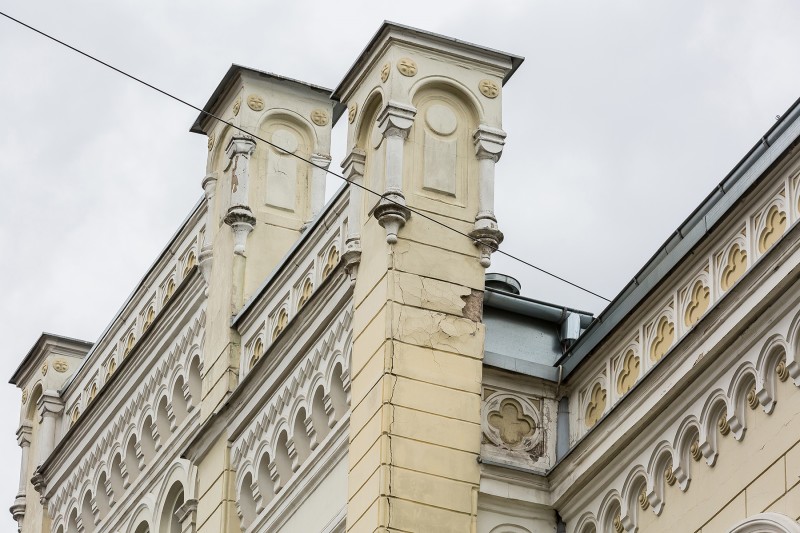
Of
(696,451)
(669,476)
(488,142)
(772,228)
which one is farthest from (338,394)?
(772,228)

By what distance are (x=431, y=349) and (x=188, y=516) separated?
17.1 ft

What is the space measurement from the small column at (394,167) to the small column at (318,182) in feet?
14.0

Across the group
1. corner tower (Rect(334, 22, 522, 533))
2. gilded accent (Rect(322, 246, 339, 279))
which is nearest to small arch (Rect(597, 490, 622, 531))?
corner tower (Rect(334, 22, 522, 533))

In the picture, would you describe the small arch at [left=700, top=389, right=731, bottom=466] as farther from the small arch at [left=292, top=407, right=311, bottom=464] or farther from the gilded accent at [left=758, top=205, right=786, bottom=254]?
the small arch at [left=292, top=407, right=311, bottom=464]

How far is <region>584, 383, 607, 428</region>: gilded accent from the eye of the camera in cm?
2245

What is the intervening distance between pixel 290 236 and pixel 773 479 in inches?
372

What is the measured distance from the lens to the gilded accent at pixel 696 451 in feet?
67.2

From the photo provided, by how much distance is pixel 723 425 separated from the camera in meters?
20.2

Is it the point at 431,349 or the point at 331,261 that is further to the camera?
the point at 331,261


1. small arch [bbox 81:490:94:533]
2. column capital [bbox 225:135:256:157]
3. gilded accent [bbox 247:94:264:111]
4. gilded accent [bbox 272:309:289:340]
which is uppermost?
gilded accent [bbox 247:94:264:111]

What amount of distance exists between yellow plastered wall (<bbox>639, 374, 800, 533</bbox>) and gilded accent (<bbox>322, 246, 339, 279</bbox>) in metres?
5.21

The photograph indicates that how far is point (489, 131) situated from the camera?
2369 cm

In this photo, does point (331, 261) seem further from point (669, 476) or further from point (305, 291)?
point (669, 476)

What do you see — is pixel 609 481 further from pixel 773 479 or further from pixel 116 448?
pixel 116 448
